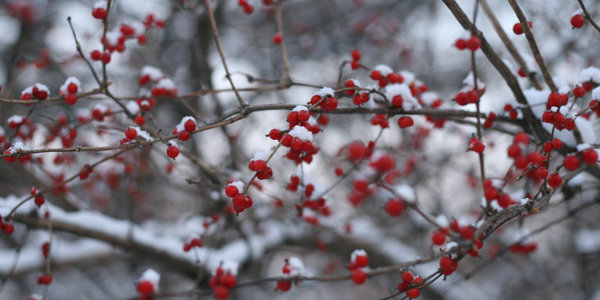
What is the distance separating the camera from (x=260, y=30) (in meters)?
5.11

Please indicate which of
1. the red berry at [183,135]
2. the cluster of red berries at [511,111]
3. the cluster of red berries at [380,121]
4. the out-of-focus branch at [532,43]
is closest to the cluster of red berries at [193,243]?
the red berry at [183,135]

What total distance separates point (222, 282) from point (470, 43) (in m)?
1.29

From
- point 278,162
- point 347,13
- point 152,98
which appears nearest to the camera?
point 152,98

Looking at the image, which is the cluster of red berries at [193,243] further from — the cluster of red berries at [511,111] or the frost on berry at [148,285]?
the cluster of red berries at [511,111]

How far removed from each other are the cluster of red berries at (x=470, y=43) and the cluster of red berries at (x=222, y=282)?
3.99 ft

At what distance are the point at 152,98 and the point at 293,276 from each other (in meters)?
1.20

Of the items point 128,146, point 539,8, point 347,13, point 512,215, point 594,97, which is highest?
point 347,13

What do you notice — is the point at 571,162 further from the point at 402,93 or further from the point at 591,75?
the point at 402,93

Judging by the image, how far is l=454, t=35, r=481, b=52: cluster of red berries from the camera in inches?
50.1

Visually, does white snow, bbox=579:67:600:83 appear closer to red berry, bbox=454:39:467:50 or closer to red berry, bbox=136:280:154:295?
red berry, bbox=454:39:467:50

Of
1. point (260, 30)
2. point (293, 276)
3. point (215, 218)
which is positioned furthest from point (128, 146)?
point (260, 30)

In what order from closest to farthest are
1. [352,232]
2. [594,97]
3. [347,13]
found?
[594,97], [352,232], [347,13]

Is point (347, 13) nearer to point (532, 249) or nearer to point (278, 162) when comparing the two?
point (278, 162)

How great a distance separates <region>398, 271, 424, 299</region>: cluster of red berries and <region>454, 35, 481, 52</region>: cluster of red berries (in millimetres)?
838
